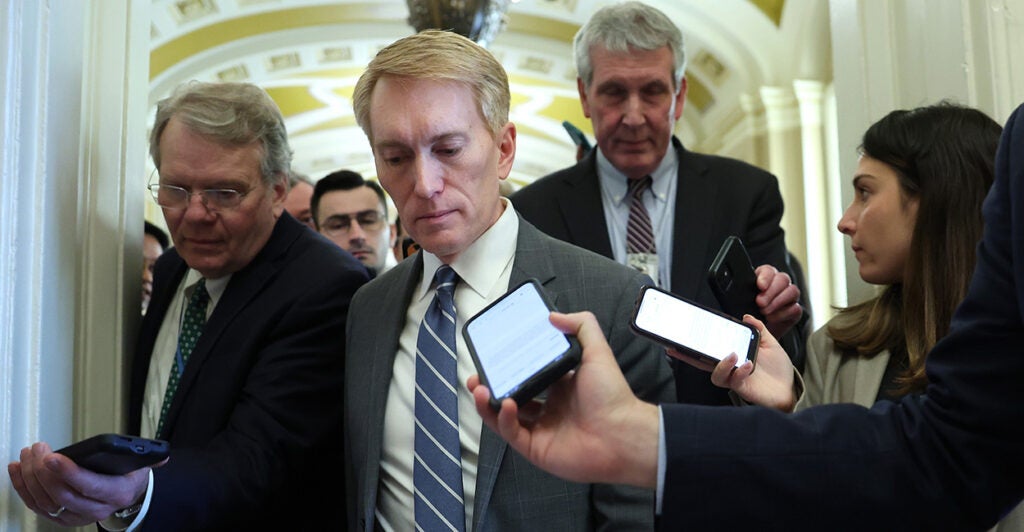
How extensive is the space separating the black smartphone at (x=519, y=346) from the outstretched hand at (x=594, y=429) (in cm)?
3

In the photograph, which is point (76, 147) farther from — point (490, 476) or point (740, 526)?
point (740, 526)

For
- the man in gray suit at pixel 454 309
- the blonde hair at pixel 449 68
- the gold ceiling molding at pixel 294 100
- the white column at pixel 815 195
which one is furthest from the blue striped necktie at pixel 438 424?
the gold ceiling molding at pixel 294 100

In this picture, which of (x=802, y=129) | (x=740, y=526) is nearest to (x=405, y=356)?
(x=740, y=526)

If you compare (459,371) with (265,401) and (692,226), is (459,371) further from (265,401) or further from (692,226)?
(692,226)

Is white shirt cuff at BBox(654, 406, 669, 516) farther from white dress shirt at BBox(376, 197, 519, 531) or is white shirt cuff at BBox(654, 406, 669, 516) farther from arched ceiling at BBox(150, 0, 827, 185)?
arched ceiling at BBox(150, 0, 827, 185)

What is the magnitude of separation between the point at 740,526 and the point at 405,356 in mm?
988

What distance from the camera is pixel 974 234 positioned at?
2354mm

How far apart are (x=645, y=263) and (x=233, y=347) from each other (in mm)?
1113

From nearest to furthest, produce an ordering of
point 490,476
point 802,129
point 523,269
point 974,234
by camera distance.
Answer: point 490,476 < point 523,269 < point 974,234 < point 802,129

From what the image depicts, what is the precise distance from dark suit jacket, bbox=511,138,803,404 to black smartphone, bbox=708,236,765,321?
1.25 ft

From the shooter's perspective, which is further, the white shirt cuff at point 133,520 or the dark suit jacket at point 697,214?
the dark suit jacket at point 697,214

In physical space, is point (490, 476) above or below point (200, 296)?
below

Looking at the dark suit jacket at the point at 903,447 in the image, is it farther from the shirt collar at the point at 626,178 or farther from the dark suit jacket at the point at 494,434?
the shirt collar at the point at 626,178

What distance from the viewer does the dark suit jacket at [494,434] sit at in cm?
198
